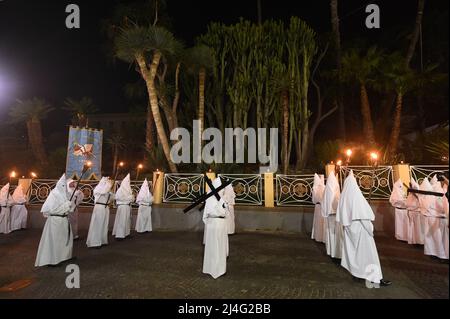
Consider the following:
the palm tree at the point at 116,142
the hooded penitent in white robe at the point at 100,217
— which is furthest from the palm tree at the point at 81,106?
the hooded penitent in white robe at the point at 100,217

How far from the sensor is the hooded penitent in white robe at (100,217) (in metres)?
8.35

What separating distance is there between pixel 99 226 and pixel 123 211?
1.07m

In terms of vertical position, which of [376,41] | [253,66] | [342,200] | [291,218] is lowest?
[291,218]

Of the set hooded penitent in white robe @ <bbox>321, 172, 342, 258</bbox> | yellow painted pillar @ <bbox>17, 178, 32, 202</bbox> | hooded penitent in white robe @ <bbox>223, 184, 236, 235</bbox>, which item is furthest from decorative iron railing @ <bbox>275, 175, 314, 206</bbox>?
yellow painted pillar @ <bbox>17, 178, 32, 202</bbox>

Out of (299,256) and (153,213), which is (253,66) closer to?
(153,213)

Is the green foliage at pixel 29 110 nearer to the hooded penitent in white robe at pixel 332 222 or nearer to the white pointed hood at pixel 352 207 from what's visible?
the hooded penitent in white robe at pixel 332 222

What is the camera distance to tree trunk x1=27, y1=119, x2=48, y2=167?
66.0ft

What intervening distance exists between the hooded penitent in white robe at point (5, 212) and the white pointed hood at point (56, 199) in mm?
5157

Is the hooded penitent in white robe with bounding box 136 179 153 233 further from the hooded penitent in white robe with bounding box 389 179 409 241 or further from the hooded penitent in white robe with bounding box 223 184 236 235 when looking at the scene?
the hooded penitent in white robe with bounding box 389 179 409 241

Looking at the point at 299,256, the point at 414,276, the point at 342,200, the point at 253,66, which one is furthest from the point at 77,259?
the point at 253,66

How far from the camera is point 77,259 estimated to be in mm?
7168

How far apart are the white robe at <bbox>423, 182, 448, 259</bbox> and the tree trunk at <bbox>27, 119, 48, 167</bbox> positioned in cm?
2083
